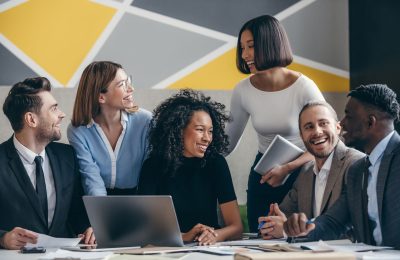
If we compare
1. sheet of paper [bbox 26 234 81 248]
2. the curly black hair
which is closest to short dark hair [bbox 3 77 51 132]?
the curly black hair

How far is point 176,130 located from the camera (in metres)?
3.46

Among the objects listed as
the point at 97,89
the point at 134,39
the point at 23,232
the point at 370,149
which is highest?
the point at 134,39

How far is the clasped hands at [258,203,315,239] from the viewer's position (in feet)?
9.31

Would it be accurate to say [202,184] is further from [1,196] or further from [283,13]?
[283,13]

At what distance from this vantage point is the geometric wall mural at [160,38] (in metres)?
4.83

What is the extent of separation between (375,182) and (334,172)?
0.40 meters

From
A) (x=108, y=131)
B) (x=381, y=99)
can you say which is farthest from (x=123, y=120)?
(x=381, y=99)

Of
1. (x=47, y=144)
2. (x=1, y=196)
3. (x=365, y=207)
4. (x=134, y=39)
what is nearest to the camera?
(x=365, y=207)

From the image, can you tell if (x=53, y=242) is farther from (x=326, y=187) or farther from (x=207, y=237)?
(x=326, y=187)

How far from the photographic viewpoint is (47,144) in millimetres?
3467

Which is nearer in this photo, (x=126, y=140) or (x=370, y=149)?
(x=370, y=149)

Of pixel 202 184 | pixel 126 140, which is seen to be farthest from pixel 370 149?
pixel 126 140

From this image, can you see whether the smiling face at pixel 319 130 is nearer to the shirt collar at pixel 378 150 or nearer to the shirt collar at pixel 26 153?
the shirt collar at pixel 378 150

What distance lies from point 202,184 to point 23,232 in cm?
86
